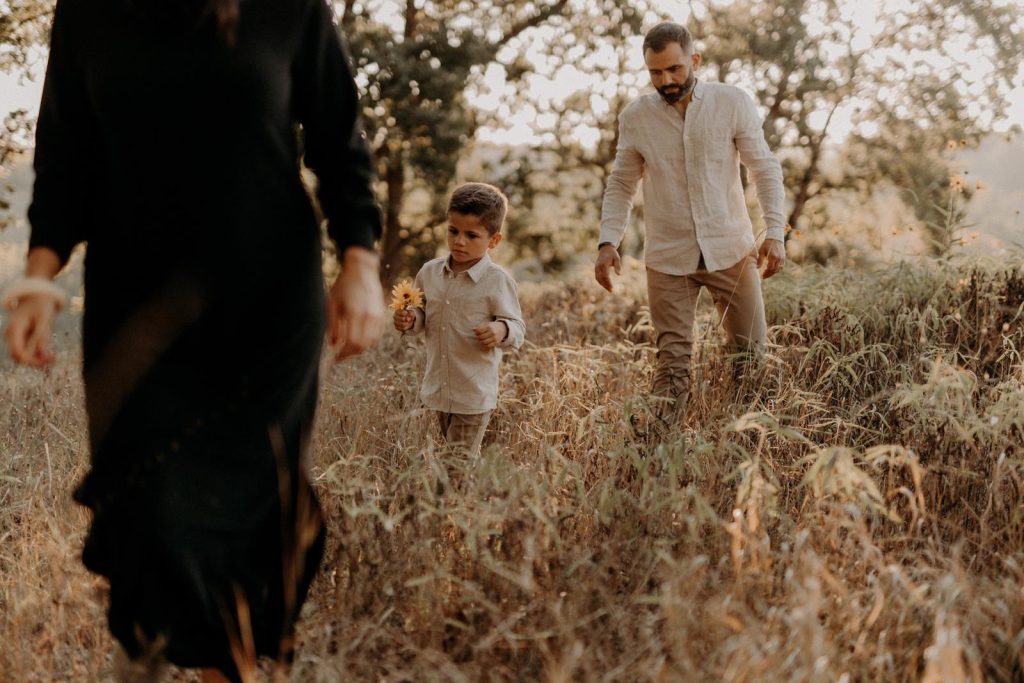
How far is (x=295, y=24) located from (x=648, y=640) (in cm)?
167

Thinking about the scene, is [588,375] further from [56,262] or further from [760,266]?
[56,262]

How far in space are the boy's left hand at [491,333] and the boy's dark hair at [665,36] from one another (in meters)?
1.96

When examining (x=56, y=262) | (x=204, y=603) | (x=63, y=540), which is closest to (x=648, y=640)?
(x=204, y=603)

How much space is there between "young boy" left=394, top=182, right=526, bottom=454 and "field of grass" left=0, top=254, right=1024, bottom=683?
0.83 feet

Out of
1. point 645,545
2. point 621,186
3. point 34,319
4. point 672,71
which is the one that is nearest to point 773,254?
point 621,186

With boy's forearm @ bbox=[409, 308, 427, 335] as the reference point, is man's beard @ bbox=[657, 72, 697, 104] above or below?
above

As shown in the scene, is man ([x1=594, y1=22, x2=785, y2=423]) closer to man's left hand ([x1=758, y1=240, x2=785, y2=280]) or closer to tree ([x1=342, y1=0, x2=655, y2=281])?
man's left hand ([x1=758, y1=240, x2=785, y2=280])

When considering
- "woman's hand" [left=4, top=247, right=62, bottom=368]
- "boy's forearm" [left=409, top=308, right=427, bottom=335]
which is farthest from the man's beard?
"woman's hand" [left=4, top=247, right=62, bottom=368]

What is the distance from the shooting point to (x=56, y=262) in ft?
7.05

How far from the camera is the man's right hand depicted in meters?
5.26

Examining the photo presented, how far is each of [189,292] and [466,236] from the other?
213 centimetres

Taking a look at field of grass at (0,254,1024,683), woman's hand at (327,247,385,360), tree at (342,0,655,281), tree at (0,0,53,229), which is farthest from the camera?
tree at (342,0,655,281)

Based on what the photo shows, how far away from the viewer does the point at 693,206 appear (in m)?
5.31

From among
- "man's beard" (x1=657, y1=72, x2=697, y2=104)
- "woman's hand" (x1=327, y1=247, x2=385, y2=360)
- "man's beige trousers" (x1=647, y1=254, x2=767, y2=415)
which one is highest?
"man's beard" (x1=657, y1=72, x2=697, y2=104)
